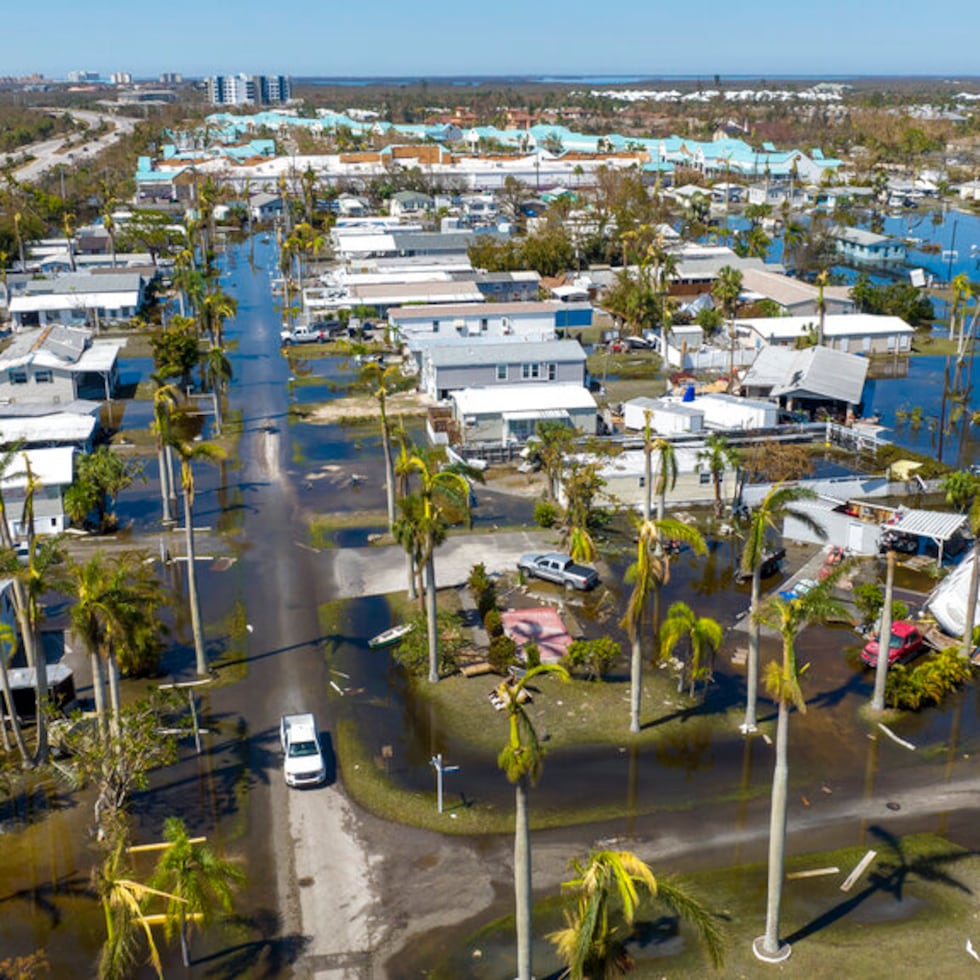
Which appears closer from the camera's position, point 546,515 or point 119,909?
point 119,909

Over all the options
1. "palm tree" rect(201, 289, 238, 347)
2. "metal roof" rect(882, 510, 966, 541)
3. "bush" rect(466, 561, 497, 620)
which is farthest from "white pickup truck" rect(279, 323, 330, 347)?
"metal roof" rect(882, 510, 966, 541)

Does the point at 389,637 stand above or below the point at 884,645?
below

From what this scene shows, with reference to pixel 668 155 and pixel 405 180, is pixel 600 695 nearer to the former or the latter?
pixel 405 180

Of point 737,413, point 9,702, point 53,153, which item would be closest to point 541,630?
point 9,702

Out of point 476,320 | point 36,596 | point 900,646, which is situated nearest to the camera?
point 36,596

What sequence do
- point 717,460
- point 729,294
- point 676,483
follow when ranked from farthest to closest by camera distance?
point 729,294, point 676,483, point 717,460

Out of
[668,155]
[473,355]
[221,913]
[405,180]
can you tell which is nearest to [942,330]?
[473,355]

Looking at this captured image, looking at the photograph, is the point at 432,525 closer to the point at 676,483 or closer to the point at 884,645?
the point at 884,645

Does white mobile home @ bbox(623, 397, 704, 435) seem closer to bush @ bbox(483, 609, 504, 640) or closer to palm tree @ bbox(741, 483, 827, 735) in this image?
bush @ bbox(483, 609, 504, 640)
